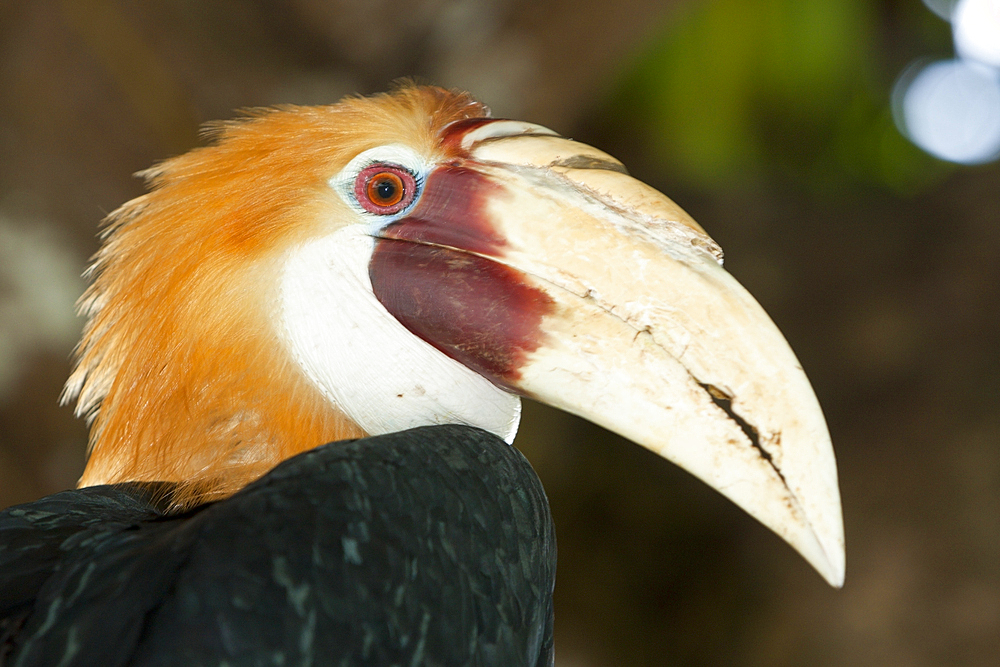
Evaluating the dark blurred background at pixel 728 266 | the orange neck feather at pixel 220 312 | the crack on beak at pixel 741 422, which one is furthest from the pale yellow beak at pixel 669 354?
the dark blurred background at pixel 728 266

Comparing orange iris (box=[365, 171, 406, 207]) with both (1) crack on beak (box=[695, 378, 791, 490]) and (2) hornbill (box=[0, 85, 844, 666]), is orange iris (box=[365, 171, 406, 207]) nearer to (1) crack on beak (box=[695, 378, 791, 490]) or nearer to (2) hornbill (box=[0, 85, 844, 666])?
(2) hornbill (box=[0, 85, 844, 666])

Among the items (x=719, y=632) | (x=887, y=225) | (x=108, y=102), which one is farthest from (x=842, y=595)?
(x=108, y=102)

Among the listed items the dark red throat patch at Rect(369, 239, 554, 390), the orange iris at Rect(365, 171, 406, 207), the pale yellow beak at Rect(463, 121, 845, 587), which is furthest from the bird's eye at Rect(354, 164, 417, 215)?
the pale yellow beak at Rect(463, 121, 845, 587)

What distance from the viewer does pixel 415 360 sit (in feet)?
5.60

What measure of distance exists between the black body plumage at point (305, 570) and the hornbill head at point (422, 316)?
219 millimetres

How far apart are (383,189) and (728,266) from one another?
3.39 metres

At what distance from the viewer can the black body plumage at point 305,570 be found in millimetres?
1100

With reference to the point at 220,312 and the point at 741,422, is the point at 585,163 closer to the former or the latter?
the point at 741,422

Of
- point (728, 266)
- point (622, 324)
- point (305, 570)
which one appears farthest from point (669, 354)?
point (728, 266)

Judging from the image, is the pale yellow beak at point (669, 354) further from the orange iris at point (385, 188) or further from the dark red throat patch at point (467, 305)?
the orange iris at point (385, 188)

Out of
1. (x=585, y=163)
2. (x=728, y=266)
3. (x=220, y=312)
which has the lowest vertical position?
(x=220, y=312)

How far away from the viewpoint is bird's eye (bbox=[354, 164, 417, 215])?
5.72 feet

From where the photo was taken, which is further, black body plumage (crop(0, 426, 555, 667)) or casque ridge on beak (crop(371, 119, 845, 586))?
casque ridge on beak (crop(371, 119, 845, 586))

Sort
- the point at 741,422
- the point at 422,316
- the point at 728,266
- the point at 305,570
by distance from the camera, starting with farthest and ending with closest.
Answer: the point at 728,266
the point at 422,316
the point at 741,422
the point at 305,570
